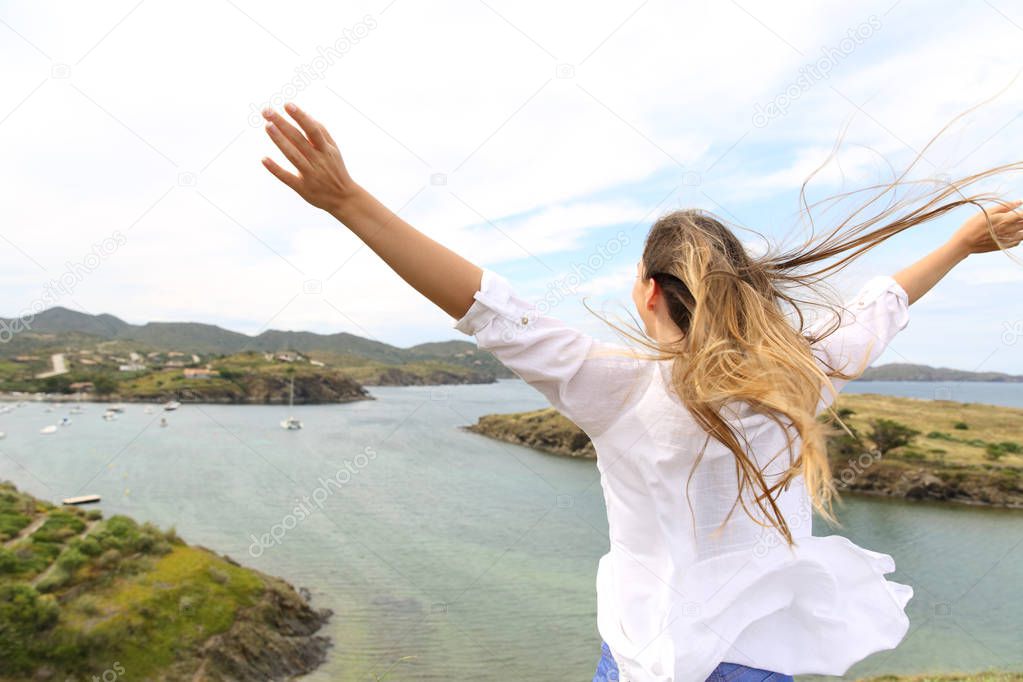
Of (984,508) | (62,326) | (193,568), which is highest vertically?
(62,326)

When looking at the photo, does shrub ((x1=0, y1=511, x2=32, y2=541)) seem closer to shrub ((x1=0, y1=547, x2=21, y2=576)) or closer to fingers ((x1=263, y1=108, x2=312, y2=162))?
shrub ((x1=0, y1=547, x2=21, y2=576))

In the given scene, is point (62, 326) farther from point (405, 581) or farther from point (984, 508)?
point (984, 508)

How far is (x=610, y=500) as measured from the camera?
56.9 inches

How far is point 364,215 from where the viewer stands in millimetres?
1203

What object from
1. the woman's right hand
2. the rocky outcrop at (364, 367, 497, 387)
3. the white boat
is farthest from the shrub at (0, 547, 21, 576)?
the rocky outcrop at (364, 367, 497, 387)

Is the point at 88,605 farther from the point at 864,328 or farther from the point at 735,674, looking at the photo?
the point at 864,328

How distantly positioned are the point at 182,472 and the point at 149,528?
150ft

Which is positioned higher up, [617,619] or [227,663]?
[617,619]

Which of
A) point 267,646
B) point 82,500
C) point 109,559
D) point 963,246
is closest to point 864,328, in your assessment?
point 963,246

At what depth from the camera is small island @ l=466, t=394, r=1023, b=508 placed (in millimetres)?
42625

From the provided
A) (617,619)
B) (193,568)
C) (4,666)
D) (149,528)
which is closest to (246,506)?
(149,528)

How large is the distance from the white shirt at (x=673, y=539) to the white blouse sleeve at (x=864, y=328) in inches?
16.7

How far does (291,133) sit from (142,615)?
27.3 meters

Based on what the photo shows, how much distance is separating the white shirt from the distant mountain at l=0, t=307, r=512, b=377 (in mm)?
80851
